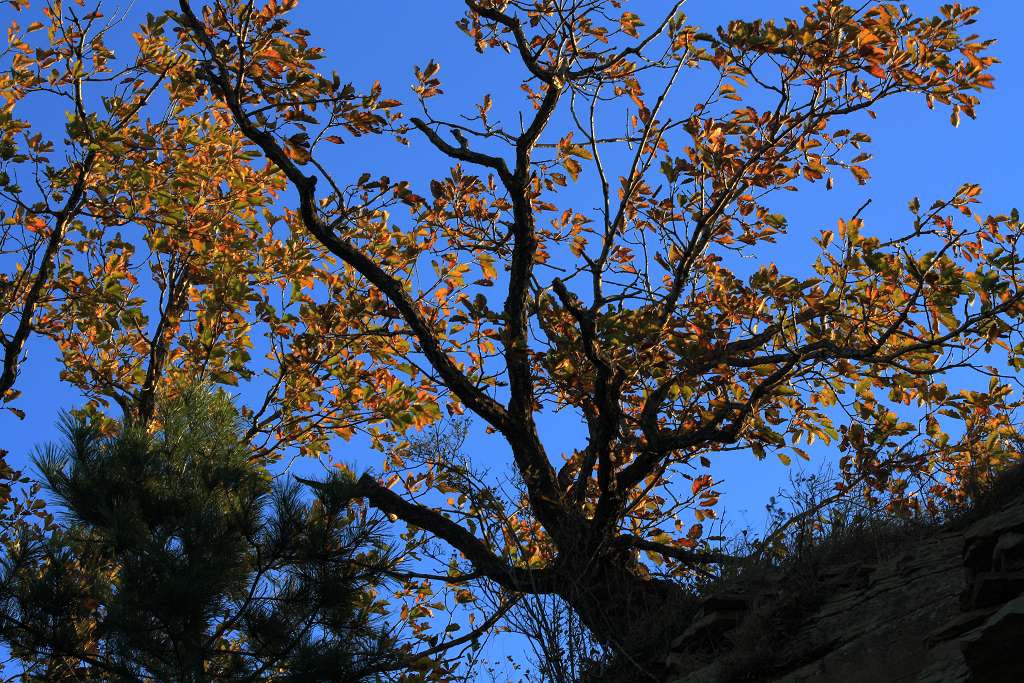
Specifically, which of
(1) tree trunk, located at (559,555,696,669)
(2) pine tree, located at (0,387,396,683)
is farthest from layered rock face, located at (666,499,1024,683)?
(2) pine tree, located at (0,387,396,683)

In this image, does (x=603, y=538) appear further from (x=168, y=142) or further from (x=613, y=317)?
(x=168, y=142)

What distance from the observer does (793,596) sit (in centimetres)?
476

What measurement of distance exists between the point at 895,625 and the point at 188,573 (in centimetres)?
369

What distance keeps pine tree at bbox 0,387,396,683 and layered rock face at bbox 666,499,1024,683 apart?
2.13 m

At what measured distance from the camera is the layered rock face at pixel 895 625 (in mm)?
3258

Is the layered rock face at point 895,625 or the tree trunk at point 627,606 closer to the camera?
the layered rock face at point 895,625

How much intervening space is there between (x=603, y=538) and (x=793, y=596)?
1718 mm

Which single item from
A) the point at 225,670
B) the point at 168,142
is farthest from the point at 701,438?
the point at 168,142

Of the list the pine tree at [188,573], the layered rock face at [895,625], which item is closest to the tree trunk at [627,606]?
the layered rock face at [895,625]

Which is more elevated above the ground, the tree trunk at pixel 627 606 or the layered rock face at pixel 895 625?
the tree trunk at pixel 627 606

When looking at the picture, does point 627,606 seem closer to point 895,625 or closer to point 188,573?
point 895,625

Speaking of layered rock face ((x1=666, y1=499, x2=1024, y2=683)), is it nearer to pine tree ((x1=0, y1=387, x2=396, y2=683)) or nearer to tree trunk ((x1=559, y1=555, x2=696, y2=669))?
tree trunk ((x1=559, y1=555, x2=696, y2=669))

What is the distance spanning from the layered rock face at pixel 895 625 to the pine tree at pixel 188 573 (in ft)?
6.98

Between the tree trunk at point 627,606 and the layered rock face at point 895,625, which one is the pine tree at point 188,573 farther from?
the layered rock face at point 895,625
